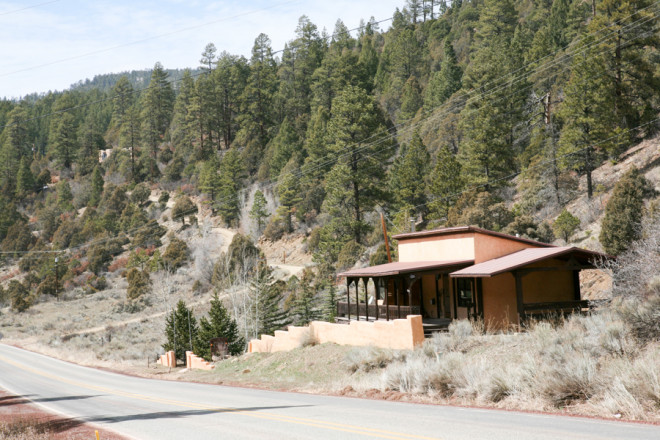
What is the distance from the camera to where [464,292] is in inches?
1008

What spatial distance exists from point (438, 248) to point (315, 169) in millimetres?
40915

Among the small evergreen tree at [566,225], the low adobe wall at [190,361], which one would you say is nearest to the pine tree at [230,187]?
the low adobe wall at [190,361]

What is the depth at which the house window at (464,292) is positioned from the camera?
2516cm

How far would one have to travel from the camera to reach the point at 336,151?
182 feet

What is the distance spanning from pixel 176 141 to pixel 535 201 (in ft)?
249

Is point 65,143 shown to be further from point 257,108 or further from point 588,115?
point 588,115

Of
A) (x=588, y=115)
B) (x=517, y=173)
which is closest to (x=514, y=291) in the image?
(x=588, y=115)

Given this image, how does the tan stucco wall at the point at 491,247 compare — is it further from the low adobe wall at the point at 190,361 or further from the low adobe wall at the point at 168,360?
the low adobe wall at the point at 168,360

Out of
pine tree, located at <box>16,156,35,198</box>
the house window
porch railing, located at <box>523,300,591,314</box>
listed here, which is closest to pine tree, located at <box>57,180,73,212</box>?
pine tree, located at <box>16,156,35,198</box>

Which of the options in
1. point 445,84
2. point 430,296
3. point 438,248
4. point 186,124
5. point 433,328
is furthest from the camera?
point 186,124

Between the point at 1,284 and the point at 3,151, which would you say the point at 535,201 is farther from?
the point at 3,151

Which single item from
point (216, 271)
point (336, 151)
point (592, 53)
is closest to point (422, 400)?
point (592, 53)

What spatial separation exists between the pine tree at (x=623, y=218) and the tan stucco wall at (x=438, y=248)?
8.41m

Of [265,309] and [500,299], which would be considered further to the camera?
[265,309]
